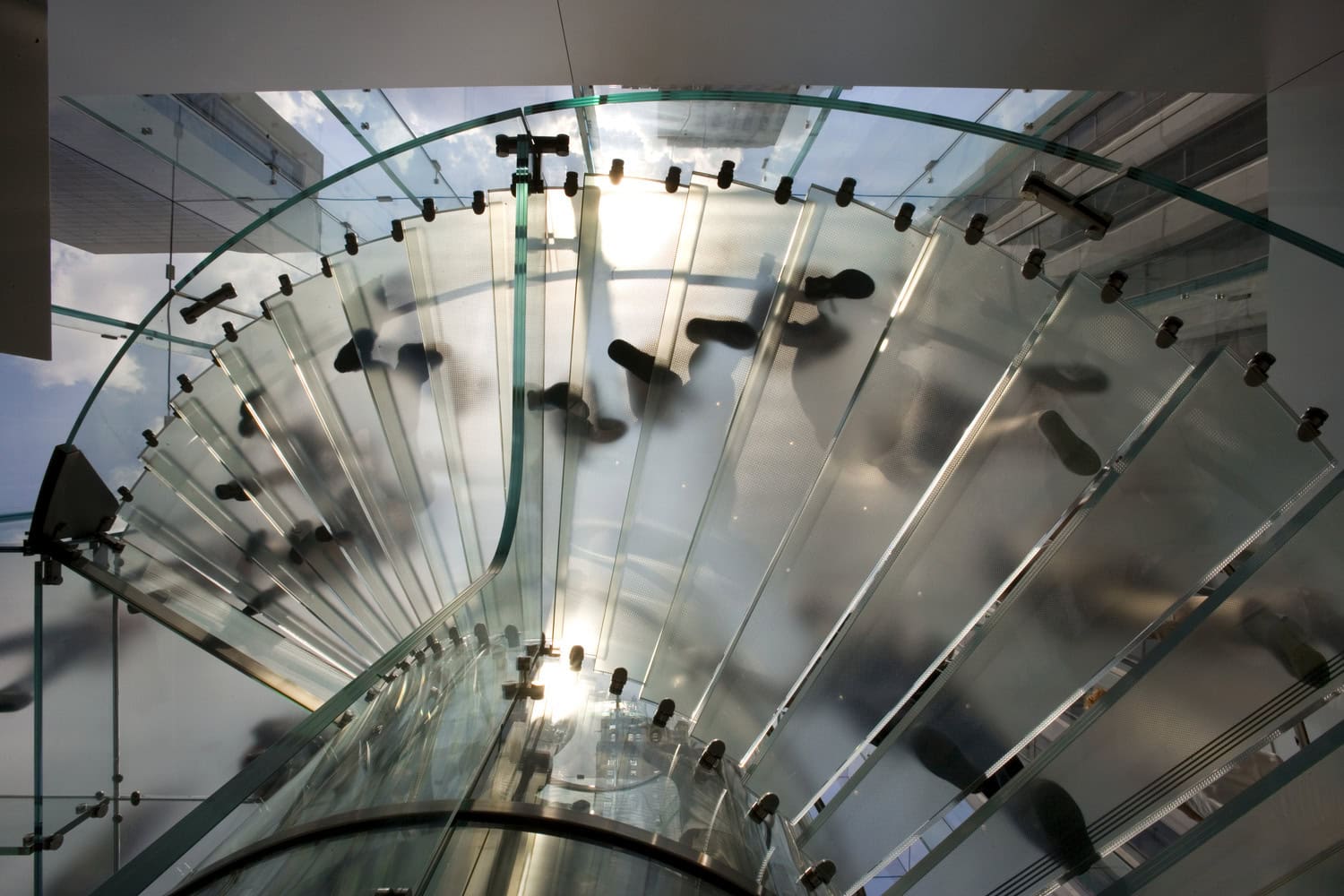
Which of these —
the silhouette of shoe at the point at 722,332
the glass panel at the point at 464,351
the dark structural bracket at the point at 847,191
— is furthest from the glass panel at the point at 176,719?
the dark structural bracket at the point at 847,191

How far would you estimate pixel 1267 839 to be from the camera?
2357 millimetres

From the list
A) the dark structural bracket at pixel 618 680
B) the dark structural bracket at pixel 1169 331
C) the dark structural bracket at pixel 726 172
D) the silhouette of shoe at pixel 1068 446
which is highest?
the dark structural bracket at pixel 726 172

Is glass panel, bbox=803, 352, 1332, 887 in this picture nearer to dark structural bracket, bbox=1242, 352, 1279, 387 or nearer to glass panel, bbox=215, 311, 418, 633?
dark structural bracket, bbox=1242, 352, 1279, 387

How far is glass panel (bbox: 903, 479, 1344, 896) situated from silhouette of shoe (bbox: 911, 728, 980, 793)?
0.19m

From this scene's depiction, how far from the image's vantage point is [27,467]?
593 centimetres

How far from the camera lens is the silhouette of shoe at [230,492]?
4.15 m

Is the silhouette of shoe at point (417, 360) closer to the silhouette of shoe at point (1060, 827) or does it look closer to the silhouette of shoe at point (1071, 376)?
the silhouette of shoe at point (1071, 376)

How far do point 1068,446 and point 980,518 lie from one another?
1.36 ft

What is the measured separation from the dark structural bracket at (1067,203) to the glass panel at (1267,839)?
168 centimetres

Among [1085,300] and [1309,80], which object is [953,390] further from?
[1309,80]

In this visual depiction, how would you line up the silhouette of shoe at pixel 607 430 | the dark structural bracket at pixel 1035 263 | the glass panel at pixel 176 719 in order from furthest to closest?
1. the glass panel at pixel 176 719
2. the silhouette of shoe at pixel 607 430
3. the dark structural bracket at pixel 1035 263

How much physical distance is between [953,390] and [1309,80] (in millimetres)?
1734

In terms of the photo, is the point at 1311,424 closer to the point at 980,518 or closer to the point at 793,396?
the point at 980,518

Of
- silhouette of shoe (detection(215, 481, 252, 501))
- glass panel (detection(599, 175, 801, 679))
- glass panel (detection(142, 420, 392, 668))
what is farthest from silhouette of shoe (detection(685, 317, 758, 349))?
silhouette of shoe (detection(215, 481, 252, 501))
